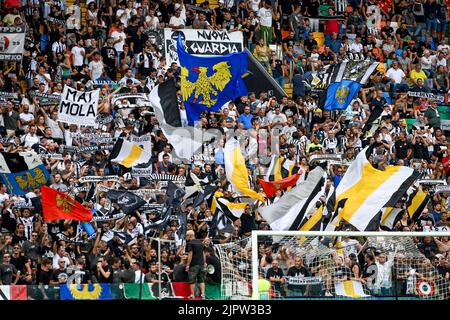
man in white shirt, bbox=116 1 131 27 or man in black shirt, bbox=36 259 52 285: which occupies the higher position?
man in white shirt, bbox=116 1 131 27

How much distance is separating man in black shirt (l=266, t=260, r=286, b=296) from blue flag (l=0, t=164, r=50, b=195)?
23.9 feet

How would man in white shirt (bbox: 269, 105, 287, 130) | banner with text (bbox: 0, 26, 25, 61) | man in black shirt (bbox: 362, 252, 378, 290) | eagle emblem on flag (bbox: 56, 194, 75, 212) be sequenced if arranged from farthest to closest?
banner with text (bbox: 0, 26, 25, 61) → man in white shirt (bbox: 269, 105, 287, 130) → eagle emblem on flag (bbox: 56, 194, 75, 212) → man in black shirt (bbox: 362, 252, 378, 290)

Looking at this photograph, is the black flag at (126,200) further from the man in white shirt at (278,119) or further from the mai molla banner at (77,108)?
the man in white shirt at (278,119)

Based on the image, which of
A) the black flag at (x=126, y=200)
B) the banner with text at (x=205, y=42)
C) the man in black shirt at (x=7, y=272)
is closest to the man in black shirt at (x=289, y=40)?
the banner with text at (x=205, y=42)

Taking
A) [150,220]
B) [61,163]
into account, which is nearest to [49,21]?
[61,163]

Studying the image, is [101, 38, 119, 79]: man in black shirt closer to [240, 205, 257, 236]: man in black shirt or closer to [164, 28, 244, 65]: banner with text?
[164, 28, 244, 65]: banner with text

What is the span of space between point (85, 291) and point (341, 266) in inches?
161

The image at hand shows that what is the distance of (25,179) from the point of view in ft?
69.2

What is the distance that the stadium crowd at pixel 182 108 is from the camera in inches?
767

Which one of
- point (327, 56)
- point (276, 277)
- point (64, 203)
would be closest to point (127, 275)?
point (64, 203)

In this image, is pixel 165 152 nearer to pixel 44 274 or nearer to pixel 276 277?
pixel 44 274

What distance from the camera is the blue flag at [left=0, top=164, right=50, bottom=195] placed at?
2095cm

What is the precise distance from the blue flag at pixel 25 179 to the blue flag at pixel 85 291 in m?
4.32

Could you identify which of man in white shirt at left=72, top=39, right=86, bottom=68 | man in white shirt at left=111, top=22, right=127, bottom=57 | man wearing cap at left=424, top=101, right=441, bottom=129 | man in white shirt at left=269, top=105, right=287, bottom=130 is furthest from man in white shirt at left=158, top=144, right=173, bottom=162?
man wearing cap at left=424, top=101, right=441, bottom=129
